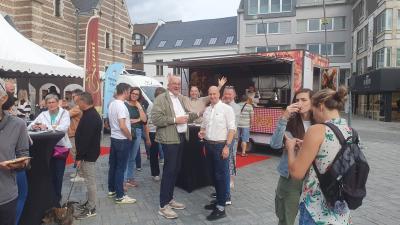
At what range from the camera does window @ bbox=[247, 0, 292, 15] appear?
149ft

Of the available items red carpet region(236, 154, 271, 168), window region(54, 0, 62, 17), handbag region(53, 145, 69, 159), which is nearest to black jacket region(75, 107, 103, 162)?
handbag region(53, 145, 69, 159)

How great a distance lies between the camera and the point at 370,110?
3303cm

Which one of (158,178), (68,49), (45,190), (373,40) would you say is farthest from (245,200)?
(373,40)

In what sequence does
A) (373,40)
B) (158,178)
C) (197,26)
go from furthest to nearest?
(197,26), (373,40), (158,178)

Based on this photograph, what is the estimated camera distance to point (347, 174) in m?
2.42

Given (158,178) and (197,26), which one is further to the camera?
(197,26)

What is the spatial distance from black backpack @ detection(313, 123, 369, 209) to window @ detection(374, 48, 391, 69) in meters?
28.9

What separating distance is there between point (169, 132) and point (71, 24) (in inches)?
941

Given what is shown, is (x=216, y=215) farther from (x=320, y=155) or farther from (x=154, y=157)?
(x=320, y=155)

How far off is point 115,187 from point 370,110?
31.6 m

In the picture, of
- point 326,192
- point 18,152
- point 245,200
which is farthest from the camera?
point 245,200

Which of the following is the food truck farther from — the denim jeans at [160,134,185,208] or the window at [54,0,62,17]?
the window at [54,0,62,17]

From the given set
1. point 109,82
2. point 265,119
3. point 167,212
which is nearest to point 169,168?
point 167,212

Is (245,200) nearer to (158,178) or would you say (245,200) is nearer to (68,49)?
(158,178)
